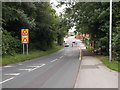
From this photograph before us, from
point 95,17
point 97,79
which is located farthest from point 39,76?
point 95,17

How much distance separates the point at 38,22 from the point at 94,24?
1294 centimetres

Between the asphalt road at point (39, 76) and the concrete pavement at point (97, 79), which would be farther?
the asphalt road at point (39, 76)

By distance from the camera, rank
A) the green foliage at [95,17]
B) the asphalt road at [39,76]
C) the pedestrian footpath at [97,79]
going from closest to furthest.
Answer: the pedestrian footpath at [97,79]
the asphalt road at [39,76]
the green foliage at [95,17]

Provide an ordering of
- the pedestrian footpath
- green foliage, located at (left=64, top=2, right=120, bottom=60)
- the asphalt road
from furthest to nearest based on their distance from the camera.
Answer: green foliage, located at (left=64, top=2, right=120, bottom=60)
the asphalt road
the pedestrian footpath

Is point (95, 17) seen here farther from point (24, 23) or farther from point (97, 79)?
point (97, 79)

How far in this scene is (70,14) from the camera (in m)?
30.8

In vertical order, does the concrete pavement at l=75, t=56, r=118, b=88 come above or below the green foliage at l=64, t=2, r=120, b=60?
below

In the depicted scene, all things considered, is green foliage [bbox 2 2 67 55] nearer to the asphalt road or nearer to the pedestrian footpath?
the asphalt road

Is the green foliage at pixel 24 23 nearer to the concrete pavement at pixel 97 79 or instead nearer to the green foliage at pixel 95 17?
the green foliage at pixel 95 17

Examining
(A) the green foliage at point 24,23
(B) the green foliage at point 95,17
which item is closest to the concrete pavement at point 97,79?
(B) the green foliage at point 95,17

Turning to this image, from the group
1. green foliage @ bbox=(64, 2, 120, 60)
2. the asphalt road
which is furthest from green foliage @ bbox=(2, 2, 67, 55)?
the asphalt road

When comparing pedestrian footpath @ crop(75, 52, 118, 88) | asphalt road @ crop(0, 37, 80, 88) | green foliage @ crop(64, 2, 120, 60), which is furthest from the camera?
green foliage @ crop(64, 2, 120, 60)

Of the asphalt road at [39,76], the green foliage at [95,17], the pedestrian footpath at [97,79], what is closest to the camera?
the pedestrian footpath at [97,79]

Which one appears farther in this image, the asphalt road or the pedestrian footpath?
the asphalt road
